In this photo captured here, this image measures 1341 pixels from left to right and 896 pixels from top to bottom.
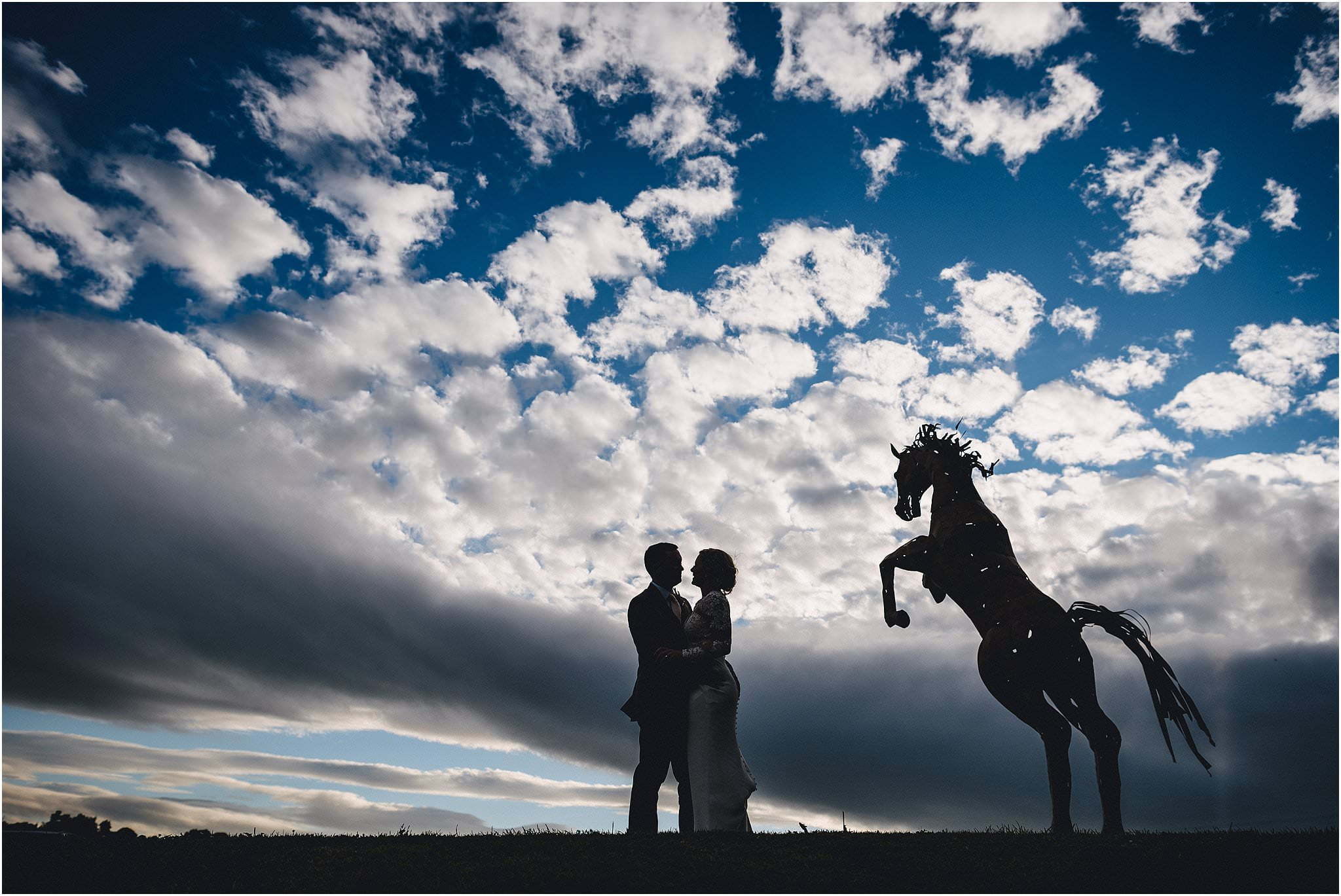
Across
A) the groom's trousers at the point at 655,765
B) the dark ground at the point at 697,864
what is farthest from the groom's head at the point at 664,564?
the dark ground at the point at 697,864

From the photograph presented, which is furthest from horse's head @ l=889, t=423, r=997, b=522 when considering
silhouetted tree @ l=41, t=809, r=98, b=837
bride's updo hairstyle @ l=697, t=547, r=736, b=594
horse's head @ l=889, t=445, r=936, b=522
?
silhouetted tree @ l=41, t=809, r=98, b=837

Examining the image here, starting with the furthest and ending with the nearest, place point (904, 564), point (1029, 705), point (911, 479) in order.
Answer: point (911, 479), point (904, 564), point (1029, 705)

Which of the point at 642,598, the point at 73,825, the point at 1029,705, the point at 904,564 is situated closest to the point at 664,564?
the point at 642,598

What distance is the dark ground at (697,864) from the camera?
5.39 metres

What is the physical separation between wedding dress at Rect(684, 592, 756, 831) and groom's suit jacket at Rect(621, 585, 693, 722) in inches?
5.3

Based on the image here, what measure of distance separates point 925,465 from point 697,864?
594 cm

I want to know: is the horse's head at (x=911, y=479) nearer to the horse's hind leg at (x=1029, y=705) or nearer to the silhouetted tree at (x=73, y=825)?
the horse's hind leg at (x=1029, y=705)

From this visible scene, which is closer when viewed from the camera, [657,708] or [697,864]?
[697,864]

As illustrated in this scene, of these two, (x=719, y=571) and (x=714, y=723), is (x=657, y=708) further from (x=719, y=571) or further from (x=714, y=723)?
(x=719, y=571)

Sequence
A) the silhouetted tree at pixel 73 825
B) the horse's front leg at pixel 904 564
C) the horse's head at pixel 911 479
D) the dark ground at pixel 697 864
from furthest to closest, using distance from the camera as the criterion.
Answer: the horse's head at pixel 911 479 → the horse's front leg at pixel 904 564 → the silhouetted tree at pixel 73 825 → the dark ground at pixel 697 864

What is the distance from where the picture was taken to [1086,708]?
7.96 meters

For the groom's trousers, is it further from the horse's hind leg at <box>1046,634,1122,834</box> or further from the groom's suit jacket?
the horse's hind leg at <box>1046,634,1122,834</box>

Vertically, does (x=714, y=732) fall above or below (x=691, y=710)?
below

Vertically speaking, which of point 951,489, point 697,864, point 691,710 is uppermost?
point 951,489
